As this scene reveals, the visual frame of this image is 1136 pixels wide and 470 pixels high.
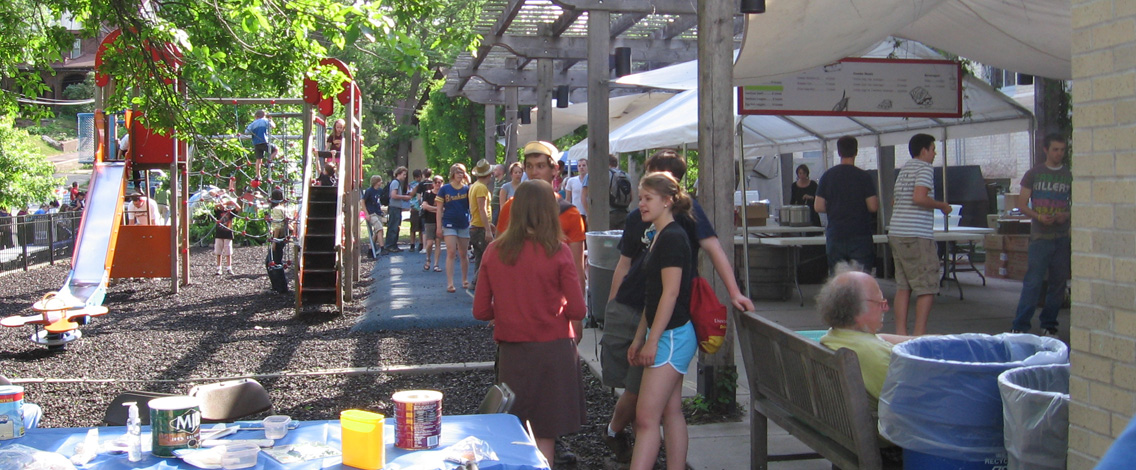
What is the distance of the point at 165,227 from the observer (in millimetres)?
13875

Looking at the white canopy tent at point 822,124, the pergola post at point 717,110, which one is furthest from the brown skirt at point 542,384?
the white canopy tent at point 822,124

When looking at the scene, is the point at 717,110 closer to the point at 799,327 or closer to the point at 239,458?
the point at 239,458

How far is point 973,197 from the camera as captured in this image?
12.3 meters

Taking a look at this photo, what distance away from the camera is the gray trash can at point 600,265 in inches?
317

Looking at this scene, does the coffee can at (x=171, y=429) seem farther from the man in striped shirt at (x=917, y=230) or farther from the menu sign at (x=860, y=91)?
the menu sign at (x=860, y=91)

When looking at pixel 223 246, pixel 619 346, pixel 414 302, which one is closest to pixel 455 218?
pixel 414 302

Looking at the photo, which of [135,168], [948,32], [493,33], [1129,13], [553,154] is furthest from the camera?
[135,168]

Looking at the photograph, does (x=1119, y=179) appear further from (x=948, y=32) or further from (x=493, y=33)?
(x=493, y=33)

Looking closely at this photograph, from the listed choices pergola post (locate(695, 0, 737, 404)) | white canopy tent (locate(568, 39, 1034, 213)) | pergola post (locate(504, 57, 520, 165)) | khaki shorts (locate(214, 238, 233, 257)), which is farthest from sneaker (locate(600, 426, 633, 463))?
khaki shorts (locate(214, 238, 233, 257))

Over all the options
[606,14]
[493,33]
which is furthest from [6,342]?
[606,14]

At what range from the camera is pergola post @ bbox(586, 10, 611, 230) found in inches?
382

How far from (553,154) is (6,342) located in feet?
24.4

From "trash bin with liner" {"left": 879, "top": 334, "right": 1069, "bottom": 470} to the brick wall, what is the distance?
288 millimetres

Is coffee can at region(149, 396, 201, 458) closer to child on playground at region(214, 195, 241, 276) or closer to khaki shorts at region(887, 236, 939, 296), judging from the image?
khaki shorts at region(887, 236, 939, 296)
